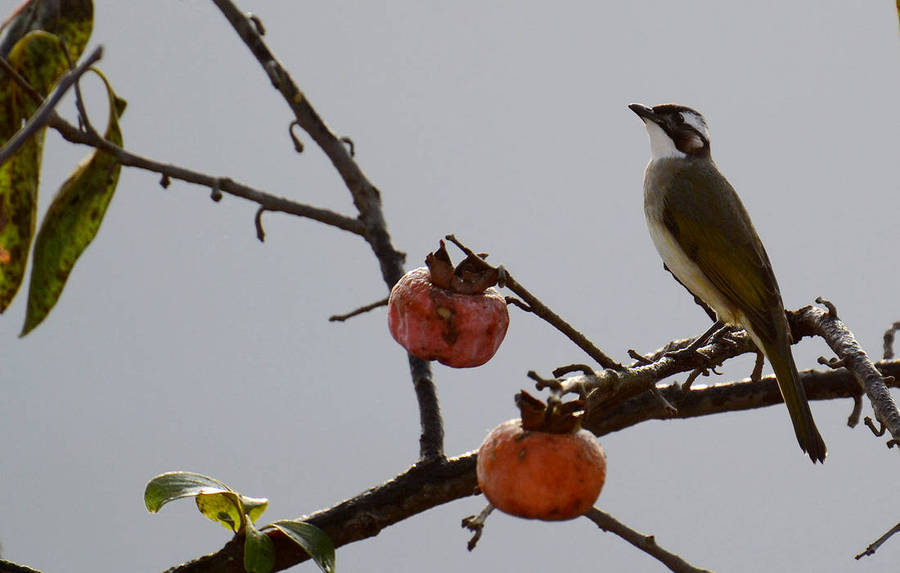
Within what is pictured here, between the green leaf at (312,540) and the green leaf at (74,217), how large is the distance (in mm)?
356

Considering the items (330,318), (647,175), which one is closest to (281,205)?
(330,318)

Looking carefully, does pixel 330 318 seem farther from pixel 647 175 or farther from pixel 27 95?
pixel 647 175

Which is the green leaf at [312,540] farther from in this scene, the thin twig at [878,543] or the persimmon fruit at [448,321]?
the thin twig at [878,543]

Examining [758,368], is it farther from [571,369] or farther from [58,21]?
[58,21]

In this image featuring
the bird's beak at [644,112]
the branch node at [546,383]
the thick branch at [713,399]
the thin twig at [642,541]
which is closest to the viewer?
the branch node at [546,383]

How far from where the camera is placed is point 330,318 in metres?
1.26

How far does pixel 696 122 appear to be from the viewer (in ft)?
9.76

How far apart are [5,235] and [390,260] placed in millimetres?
668

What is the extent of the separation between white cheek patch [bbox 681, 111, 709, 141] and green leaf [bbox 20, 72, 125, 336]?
220cm

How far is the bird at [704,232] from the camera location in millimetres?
2146

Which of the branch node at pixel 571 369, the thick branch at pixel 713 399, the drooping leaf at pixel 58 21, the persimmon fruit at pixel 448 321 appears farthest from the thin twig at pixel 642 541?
the drooping leaf at pixel 58 21

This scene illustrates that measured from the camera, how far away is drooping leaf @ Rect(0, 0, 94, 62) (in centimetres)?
102

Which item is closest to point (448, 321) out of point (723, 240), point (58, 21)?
point (58, 21)

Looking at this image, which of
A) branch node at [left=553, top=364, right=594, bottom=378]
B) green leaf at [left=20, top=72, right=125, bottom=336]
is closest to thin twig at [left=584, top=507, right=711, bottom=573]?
branch node at [left=553, top=364, right=594, bottom=378]
